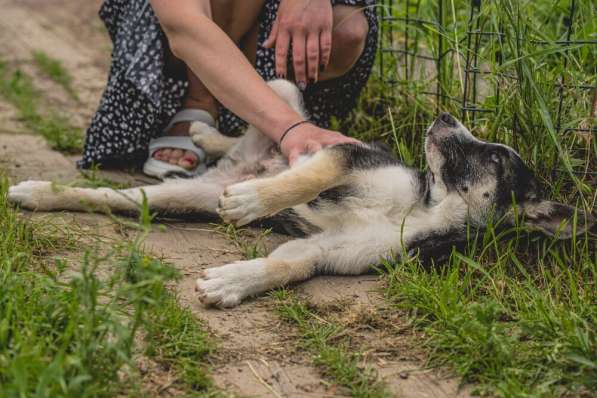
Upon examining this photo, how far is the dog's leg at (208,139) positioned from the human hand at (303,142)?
0.79 m

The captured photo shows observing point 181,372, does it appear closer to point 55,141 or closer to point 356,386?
point 356,386

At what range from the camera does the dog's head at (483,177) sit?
292 centimetres

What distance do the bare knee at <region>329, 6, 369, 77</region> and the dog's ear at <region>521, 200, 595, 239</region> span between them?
4.05ft

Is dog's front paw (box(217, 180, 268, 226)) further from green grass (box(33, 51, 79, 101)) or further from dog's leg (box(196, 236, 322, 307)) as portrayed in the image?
green grass (box(33, 51, 79, 101))

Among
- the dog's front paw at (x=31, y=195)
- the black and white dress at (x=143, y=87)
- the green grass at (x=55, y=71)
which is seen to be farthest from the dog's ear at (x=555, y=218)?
the green grass at (x=55, y=71)

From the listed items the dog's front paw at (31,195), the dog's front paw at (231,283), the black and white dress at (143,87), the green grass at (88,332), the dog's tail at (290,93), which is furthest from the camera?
the black and white dress at (143,87)

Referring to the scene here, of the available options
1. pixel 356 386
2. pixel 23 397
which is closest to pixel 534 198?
pixel 356 386

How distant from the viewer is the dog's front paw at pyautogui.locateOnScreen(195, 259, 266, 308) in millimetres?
2506

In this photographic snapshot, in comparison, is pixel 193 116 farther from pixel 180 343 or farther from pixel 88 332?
pixel 88 332

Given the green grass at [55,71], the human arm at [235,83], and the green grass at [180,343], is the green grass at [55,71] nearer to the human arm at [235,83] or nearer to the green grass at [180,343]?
the human arm at [235,83]

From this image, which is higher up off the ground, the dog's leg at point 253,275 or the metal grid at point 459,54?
the metal grid at point 459,54

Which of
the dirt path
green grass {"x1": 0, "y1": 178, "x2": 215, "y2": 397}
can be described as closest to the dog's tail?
the dirt path

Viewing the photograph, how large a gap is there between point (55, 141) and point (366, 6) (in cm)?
200

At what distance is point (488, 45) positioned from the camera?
11.9ft
